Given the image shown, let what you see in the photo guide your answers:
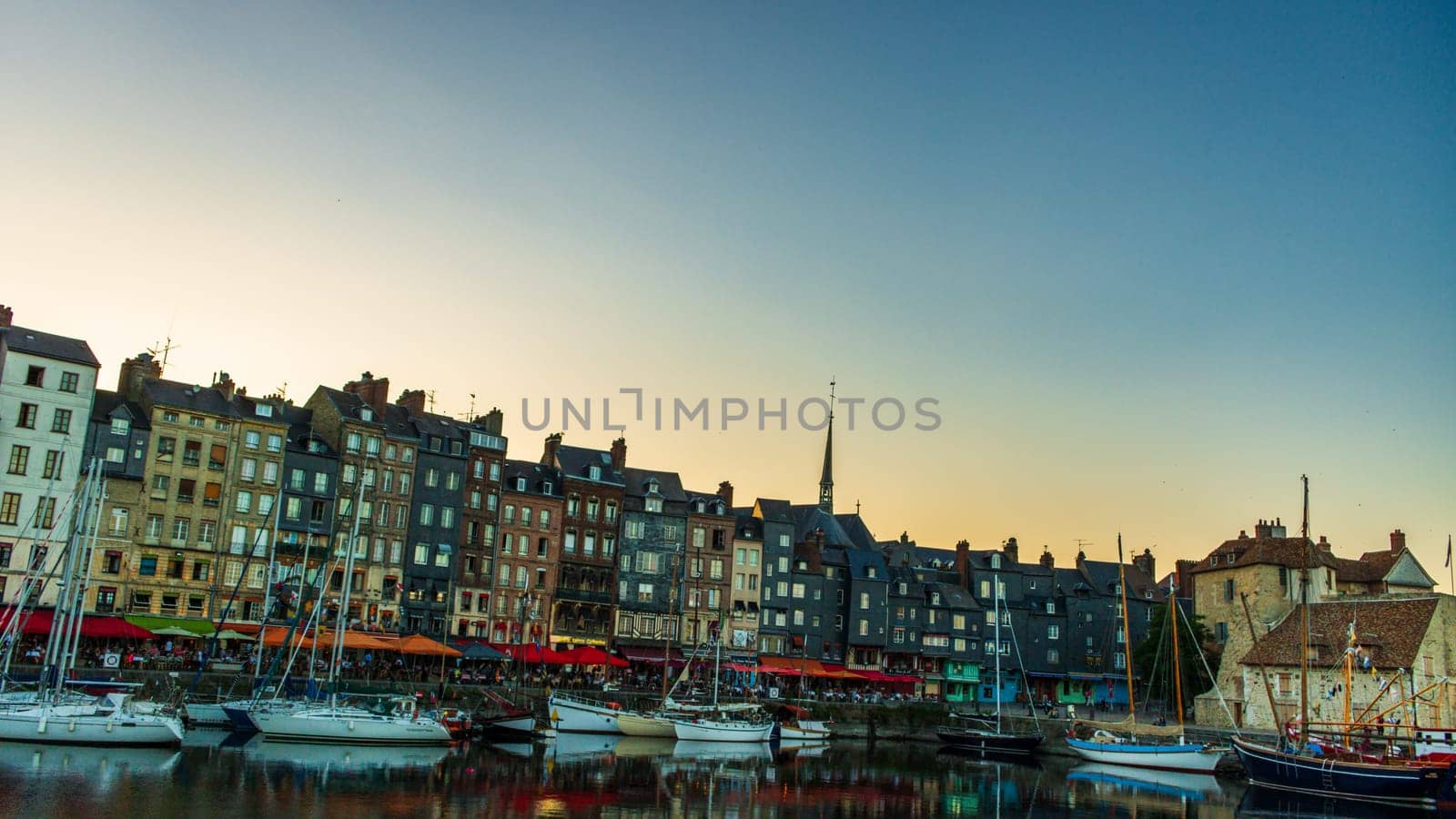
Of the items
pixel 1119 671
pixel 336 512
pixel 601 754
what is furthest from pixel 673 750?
pixel 1119 671

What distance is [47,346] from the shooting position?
6047 centimetres

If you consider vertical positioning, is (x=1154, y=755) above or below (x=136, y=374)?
below

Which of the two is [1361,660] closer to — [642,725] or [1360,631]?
[1360,631]

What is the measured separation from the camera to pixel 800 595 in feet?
280

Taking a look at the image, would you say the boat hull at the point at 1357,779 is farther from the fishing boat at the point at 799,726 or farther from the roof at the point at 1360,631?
the fishing boat at the point at 799,726

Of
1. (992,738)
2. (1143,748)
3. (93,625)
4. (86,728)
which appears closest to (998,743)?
(992,738)

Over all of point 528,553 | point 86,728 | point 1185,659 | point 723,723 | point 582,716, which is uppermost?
point 528,553

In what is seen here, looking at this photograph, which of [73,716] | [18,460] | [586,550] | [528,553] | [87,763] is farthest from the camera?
[586,550]

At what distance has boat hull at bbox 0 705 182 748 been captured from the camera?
4134cm

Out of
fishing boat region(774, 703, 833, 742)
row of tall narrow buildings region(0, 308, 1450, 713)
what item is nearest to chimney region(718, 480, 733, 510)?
row of tall narrow buildings region(0, 308, 1450, 713)

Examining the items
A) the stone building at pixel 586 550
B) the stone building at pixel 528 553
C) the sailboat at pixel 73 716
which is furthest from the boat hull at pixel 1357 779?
the sailboat at pixel 73 716

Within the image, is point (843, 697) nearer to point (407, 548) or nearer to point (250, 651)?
point (407, 548)

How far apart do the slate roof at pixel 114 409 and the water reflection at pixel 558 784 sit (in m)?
21.5

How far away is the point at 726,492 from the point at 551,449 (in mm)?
13602
